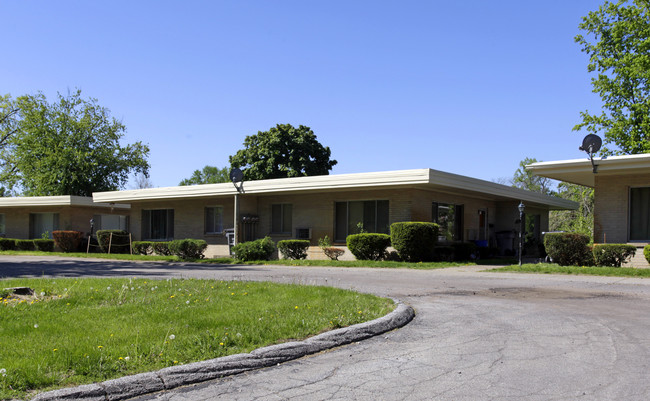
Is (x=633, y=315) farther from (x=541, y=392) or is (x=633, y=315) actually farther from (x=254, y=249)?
(x=254, y=249)

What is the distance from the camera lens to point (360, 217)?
78.1 feet

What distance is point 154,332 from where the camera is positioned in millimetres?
6426

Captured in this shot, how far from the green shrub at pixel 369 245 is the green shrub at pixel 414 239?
48cm

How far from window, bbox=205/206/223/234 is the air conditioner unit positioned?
4.91 meters

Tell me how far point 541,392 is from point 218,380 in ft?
9.47

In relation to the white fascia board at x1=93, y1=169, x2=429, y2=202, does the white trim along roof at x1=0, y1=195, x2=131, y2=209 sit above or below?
below

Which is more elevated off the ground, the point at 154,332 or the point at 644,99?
the point at 644,99

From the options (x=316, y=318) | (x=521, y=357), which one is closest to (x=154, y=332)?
(x=316, y=318)

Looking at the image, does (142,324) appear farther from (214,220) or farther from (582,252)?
(214,220)

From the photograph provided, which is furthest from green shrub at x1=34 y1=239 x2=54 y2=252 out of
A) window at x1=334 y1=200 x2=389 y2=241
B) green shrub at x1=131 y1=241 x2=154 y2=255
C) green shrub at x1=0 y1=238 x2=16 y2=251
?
window at x1=334 y1=200 x2=389 y2=241

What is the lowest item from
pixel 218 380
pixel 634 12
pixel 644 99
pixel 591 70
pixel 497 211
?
pixel 218 380

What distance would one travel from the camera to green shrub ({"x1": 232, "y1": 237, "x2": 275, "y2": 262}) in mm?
23181

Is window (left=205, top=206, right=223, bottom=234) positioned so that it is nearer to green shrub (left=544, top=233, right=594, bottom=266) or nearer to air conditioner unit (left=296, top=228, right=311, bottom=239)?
air conditioner unit (left=296, top=228, right=311, bottom=239)

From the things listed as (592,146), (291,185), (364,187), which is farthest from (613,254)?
(291,185)
